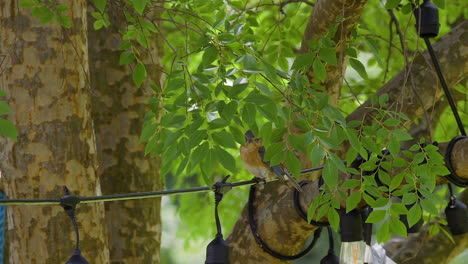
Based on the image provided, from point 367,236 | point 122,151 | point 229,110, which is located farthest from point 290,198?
point 229,110

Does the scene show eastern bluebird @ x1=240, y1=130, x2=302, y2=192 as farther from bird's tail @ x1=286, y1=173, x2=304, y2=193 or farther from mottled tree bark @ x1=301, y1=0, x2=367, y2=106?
mottled tree bark @ x1=301, y1=0, x2=367, y2=106

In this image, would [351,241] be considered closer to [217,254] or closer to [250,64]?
[217,254]

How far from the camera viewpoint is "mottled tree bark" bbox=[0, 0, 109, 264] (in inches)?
59.6

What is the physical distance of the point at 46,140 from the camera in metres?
1.53

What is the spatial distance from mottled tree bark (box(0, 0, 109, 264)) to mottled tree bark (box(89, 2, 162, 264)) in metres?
0.45

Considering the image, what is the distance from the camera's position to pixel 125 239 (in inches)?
81.0

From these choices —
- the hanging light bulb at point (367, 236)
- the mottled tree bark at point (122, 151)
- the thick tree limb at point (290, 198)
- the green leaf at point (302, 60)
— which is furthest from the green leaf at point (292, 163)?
the mottled tree bark at point (122, 151)

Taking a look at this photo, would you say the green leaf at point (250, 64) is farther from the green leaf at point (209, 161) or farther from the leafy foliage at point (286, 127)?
the green leaf at point (209, 161)

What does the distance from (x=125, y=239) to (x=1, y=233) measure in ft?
1.88

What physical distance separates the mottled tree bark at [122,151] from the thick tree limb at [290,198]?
258 millimetres

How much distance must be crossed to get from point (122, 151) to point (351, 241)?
841mm

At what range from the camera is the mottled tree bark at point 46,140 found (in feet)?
4.97

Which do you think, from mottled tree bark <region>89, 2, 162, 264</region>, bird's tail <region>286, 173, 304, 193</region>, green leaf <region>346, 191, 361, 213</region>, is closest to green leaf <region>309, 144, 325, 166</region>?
green leaf <region>346, 191, 361, 213</region>

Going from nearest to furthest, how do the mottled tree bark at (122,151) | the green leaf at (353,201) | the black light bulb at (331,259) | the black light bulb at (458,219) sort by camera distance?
1. the green leaf at (353,201)
2. the black light bulb at (331,259)
3. the black light bulb at (458,219)
4. the mottled tree bark at (122,151)
